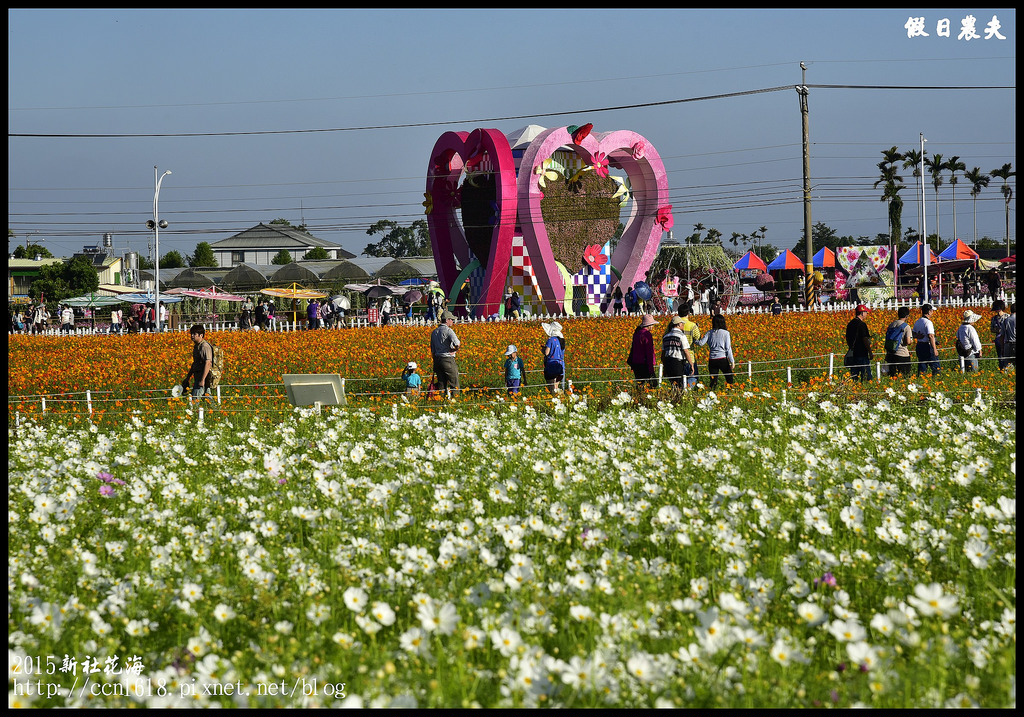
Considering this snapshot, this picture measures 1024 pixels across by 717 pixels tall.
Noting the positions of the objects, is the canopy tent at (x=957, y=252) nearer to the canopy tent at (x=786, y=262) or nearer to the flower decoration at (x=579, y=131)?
the canopy tent at (x=786, y=262)

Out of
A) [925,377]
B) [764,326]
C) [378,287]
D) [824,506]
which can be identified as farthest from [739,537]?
[378,287]

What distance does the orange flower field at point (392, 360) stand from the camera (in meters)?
12.7

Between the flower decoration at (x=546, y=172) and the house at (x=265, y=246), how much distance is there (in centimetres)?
7988

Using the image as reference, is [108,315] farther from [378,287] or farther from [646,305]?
[646,305]

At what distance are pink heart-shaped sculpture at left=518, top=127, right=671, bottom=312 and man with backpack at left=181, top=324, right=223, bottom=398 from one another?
62.2 ft

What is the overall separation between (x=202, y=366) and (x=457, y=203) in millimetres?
23144

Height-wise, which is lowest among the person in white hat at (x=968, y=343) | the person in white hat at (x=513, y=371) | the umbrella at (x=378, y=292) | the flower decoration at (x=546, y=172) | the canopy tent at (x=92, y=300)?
the person in white hat at (x=513, y=371)

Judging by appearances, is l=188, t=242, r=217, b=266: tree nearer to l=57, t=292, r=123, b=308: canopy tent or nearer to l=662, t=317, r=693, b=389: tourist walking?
l=57, t=292, r=123, b=308: canopy tent

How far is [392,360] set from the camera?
1831cm

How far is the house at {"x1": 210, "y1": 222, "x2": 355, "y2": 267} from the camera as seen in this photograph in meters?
111

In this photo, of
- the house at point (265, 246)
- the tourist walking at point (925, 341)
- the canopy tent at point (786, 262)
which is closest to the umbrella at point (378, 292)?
the canopy tent at point (786, 262)

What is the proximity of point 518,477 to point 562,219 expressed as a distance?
27.1 m

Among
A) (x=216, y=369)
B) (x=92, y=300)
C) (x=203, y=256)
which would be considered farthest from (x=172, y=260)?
(x=216, y=369)

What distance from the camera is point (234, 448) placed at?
24.5 feet
